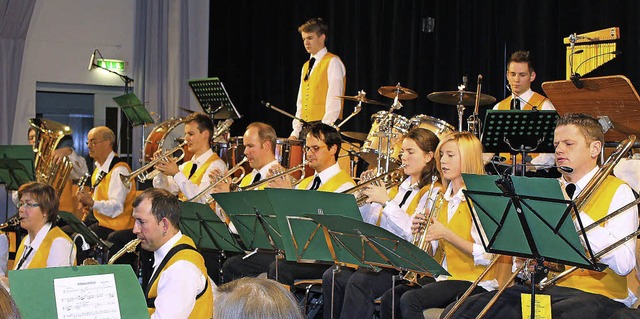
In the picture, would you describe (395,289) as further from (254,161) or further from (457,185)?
(254,161)

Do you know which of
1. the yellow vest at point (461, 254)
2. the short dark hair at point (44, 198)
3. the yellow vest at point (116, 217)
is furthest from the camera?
the yellow vest at point (116, 217)

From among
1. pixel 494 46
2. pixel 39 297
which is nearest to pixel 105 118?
pixel 494 46

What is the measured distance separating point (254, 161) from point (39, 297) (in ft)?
13.5

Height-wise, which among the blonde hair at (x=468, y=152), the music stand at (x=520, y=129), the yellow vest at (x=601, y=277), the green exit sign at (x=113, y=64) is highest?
the green exit sign at (x=113, y=64)

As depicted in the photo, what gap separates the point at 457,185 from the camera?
5.25 meters

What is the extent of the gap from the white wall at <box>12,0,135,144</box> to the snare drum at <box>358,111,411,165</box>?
685 centimetres

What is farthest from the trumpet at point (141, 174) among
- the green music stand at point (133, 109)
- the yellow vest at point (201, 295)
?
the yellow vest at point (201, 295)

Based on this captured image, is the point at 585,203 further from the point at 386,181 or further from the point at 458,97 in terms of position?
the point at 458,97

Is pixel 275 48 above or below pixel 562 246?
above

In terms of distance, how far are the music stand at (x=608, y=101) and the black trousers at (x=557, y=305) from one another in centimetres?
142

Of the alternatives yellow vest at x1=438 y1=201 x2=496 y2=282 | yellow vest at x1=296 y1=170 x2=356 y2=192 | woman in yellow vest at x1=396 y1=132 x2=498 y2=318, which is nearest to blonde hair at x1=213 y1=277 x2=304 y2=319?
woman in yellow vest at x1=396 y1=132 x2=498 y2=318

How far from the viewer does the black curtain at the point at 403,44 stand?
26.5 feet

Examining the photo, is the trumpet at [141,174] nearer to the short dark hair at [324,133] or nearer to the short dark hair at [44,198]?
the short dark hair at [44,198]

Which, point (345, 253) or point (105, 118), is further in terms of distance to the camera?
point (105, 118)
